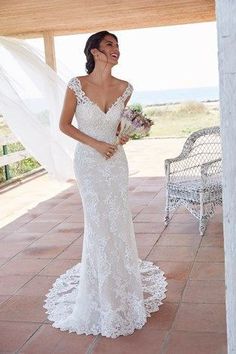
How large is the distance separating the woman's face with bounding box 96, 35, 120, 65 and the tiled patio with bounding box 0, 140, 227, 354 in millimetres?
1567

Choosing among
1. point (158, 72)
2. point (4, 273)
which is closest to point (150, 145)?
point (4, 273)

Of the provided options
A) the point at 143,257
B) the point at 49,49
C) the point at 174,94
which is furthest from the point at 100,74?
the point at 174,94

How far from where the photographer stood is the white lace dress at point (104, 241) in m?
2.63

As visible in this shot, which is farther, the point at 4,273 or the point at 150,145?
the point at 150,145

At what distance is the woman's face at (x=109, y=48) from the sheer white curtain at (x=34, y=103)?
3672 millimetres

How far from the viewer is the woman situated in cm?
259

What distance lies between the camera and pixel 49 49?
23.5 feet

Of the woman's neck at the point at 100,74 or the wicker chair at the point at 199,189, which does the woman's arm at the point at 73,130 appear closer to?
the woman's neck at the point at 100,74

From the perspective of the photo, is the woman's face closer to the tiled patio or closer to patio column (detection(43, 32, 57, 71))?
the tiled patio

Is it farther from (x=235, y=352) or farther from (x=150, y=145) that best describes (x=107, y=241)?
(x=150, y=145)

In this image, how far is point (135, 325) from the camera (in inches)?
106

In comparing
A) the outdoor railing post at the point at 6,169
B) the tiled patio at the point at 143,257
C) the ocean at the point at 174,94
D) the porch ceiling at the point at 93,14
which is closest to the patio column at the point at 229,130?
the tiled patio at the point at 143,257

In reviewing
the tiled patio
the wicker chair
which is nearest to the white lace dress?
the tiled patio

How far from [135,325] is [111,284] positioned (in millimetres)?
278
